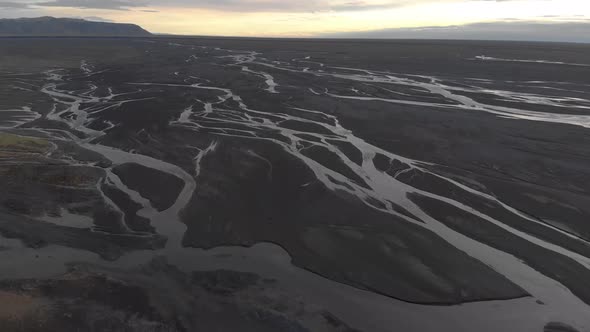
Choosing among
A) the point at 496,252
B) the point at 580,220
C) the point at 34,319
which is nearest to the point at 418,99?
the point at 580,220

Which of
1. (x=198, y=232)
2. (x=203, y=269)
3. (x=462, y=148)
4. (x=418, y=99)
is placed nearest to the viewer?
(x=203, y=269)

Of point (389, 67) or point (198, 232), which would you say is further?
point (389, 67)

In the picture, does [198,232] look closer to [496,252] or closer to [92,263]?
[92,263]

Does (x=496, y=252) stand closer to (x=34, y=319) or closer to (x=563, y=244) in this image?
(x=563, y=244)

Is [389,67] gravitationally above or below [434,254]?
above

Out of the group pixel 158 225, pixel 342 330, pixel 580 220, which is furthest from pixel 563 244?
pixel 158 225

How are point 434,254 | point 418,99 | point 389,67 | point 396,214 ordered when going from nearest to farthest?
1. point 434,254
2. point 396,214
3. point 418,99
4. point 389,67
